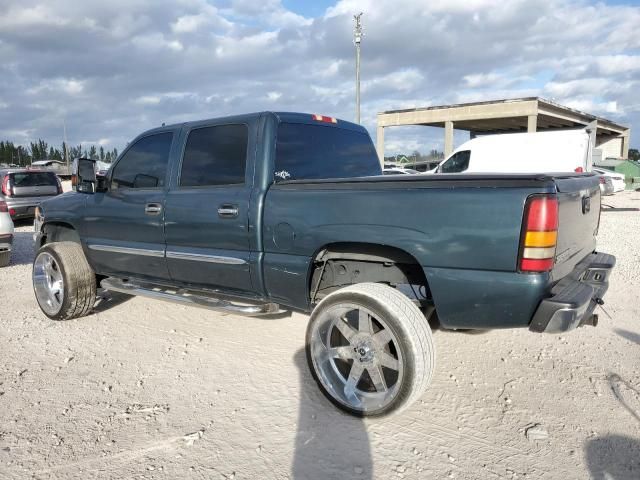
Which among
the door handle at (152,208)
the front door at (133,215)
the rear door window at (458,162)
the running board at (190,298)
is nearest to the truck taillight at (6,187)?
the front door at (133,215)

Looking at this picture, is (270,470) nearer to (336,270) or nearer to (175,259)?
(336,270)

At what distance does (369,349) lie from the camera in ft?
9.68

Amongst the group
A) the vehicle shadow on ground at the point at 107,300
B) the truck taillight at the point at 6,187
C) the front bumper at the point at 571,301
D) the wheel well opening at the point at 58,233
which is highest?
the truck taillight at the point at 6,187

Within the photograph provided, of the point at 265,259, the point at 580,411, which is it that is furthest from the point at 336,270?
the point at 580,411

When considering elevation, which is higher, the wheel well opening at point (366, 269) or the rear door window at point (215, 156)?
the rear door window at point (215, 156)

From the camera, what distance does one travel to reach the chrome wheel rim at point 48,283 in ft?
15.9

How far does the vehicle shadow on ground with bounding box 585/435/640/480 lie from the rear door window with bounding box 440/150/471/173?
11.7m

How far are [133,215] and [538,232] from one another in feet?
10.5

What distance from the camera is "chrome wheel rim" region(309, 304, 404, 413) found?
289 centimetres

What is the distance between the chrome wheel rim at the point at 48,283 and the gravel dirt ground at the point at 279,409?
259mm

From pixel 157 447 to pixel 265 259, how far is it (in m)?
1.33

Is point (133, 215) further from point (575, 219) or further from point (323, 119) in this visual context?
point (575, 219)

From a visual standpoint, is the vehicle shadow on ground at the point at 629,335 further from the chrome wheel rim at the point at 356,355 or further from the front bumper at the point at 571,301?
the chrome wheel rim at the point at 356,355

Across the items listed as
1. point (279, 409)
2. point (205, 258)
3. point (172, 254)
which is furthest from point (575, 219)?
point (172, 254)
